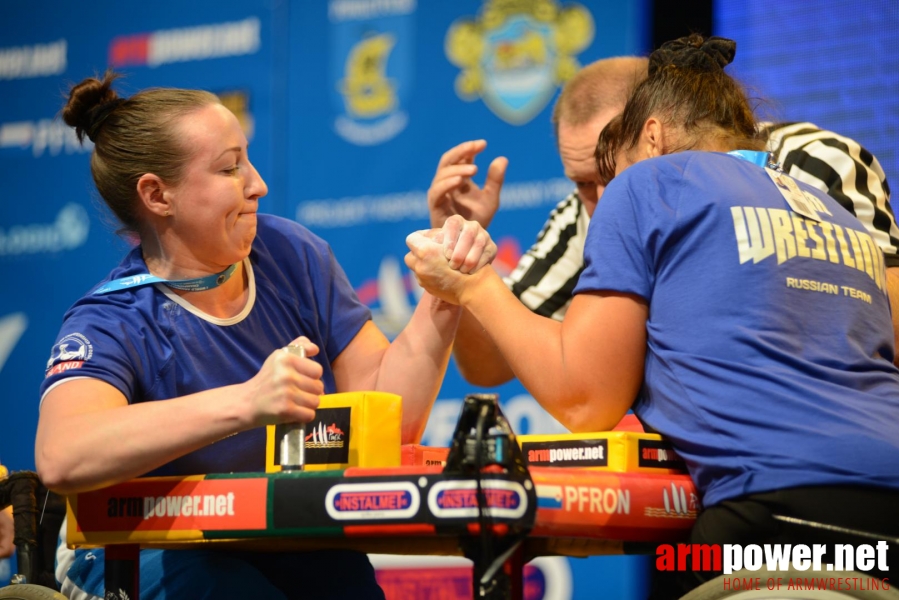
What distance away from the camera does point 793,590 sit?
123 cm

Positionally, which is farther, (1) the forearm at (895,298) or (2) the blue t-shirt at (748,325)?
(1) the forearm at (895,298)

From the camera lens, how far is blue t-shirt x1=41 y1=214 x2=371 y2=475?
162cm

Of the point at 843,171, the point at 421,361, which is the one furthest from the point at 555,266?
the point at 421,361

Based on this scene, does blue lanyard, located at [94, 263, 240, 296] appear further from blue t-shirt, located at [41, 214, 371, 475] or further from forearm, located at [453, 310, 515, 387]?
forearm, located at [453, 310, 515, 387]

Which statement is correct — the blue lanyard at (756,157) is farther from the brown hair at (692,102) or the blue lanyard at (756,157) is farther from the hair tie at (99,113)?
the hair tie at (99,113)

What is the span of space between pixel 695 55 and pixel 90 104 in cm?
104

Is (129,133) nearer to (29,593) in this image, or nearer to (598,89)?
(29,593)

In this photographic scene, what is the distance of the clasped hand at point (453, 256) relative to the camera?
163 centimetres

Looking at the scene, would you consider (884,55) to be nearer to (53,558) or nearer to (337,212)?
(337,212)

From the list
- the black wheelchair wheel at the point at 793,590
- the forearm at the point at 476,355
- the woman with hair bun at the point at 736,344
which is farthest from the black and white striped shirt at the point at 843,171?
the black wheelchair wheel at the point at 793,590

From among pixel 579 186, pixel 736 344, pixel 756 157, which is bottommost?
pixel 736 344

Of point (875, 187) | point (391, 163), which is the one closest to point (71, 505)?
point (875, 187)

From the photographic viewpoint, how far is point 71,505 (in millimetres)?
1518

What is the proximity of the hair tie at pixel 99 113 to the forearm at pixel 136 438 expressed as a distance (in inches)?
24.9
